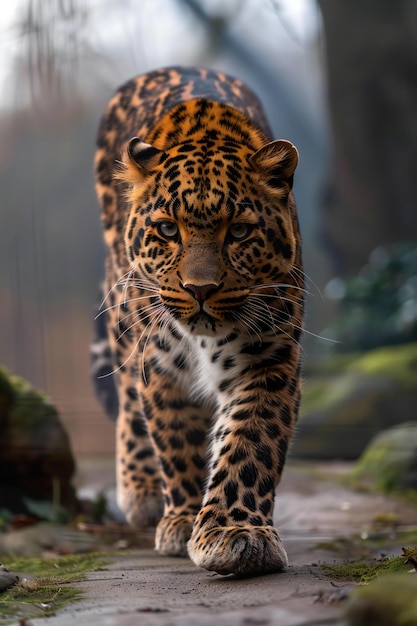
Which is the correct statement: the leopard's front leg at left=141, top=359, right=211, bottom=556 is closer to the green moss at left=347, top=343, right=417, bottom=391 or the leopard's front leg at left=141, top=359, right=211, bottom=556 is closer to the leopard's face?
the leopard's face

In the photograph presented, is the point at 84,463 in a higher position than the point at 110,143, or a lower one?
lower

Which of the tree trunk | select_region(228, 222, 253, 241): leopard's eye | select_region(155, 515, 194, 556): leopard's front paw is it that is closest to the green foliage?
the tree trunk

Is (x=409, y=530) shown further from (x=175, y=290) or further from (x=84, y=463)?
(x=84, y=463)

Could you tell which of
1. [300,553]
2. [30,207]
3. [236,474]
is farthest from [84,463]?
[236,474]

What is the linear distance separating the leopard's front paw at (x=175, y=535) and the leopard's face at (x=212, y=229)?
3.45 feet

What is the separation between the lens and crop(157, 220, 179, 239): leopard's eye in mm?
4121

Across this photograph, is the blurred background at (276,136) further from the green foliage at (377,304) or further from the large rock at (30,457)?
the large rock at (30,457)

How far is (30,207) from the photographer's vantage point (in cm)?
1002

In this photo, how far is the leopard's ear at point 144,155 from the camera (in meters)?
4.37

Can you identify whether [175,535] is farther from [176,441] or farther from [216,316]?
[216,316]

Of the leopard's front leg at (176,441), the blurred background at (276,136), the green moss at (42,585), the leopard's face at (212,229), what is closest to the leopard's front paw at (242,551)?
the green moss at (42,585)

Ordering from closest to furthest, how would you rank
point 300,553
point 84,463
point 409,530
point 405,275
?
1. point 300,553
2. point 409,530
3. point 84,463
4. point 405,275

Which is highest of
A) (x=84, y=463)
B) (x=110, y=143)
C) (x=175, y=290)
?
(x=110, y=143)

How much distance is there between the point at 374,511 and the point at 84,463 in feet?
12.1
